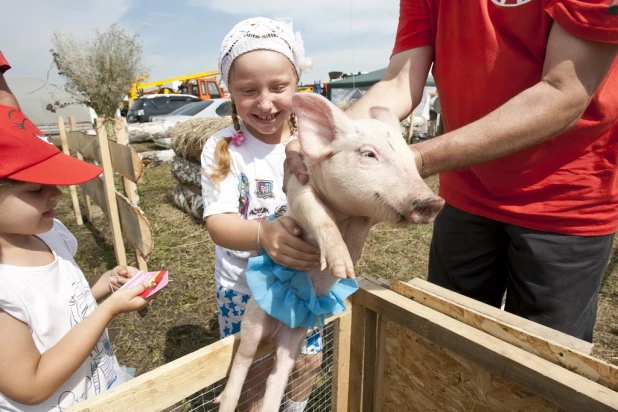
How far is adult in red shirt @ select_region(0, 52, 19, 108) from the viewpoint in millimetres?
1984

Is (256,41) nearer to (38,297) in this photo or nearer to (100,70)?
(38,297)

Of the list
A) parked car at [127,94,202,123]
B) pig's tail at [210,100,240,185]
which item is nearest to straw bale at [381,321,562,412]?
pig's tail at [210,100,240,185]

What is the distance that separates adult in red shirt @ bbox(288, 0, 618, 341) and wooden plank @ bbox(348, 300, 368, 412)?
640 mm

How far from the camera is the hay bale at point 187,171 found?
18.6 ft

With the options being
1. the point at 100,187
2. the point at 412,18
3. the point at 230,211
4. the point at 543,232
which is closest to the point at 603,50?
the point at 543,232

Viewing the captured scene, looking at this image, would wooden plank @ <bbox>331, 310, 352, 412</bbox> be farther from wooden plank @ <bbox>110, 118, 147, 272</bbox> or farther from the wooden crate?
wooden plank @ <bbox>110, 118, 147, 272</bbox>

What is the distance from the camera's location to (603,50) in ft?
3.77

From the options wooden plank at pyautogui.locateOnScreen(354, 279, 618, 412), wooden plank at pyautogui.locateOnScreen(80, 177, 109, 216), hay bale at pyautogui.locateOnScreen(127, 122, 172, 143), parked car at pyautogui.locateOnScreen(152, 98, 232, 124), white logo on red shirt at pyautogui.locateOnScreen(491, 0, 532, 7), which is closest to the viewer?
wooden plank at pyautogui.locateOnScreen(354, 279, 618, 412)

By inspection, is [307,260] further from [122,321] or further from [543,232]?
[122,321]

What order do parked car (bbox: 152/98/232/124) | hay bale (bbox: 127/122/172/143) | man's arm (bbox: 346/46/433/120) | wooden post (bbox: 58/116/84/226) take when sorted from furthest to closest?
1. hay bale (bbox: 127/122/172/143)
2. parked car (bbox: 152/98/232/124)
3. wooden post (bbox: 58/116/84/226)
4. man's arm (bbox: 346/46/433/120)

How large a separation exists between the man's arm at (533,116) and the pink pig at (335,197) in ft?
0.47

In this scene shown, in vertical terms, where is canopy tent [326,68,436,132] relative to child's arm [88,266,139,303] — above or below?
above

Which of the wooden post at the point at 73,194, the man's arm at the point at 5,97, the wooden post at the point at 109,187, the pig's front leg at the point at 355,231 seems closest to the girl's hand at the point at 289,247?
the pig's front leg at the point at 355,231

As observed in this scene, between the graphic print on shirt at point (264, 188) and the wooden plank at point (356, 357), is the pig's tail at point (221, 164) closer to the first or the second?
the graphic print on shirt at point (264, 188)
